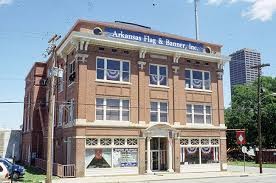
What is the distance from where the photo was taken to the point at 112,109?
104 feet

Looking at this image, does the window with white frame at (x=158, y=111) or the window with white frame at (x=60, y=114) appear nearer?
the window with white frame at (x=158, y=111)

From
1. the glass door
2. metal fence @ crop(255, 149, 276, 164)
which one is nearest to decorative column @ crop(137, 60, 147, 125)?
the glass door

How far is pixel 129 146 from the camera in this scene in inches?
1260

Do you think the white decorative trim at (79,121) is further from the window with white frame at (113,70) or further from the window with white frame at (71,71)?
the window with white frame at (71,71)

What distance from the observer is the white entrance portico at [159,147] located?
32.9 m

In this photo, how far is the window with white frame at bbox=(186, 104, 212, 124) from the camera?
35844mm

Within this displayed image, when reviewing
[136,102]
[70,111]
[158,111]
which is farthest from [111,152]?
[158,111]

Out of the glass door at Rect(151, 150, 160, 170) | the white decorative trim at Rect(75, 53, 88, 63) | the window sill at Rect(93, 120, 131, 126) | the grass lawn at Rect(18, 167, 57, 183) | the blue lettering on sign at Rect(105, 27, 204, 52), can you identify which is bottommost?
the grass lawn at Rect(18, 167, 57, 183)

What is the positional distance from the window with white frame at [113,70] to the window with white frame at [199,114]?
717cm

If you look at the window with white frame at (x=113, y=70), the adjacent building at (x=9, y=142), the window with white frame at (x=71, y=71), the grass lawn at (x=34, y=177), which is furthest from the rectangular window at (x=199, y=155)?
the adjacent building at (x=9, y=142)

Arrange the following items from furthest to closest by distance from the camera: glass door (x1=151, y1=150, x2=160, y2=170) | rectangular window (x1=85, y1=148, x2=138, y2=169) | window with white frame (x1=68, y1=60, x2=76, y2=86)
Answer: glass door (x1=151, y1=150, x2=160, y2=170)
window with white frame (x1=68, y1=60, x2=76, y2=86)
rectangular window (x1=85, y1=148, x2=138, y2=169)

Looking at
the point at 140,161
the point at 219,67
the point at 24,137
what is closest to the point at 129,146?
the point at 140,161

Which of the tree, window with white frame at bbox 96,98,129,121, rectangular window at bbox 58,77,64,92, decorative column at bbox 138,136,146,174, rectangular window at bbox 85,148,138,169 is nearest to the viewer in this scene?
rectangular window at bbox 85,148,138,169

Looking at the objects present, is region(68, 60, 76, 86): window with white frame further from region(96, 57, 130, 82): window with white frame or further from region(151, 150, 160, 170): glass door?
region(151, 150, 160, 170): glass door
